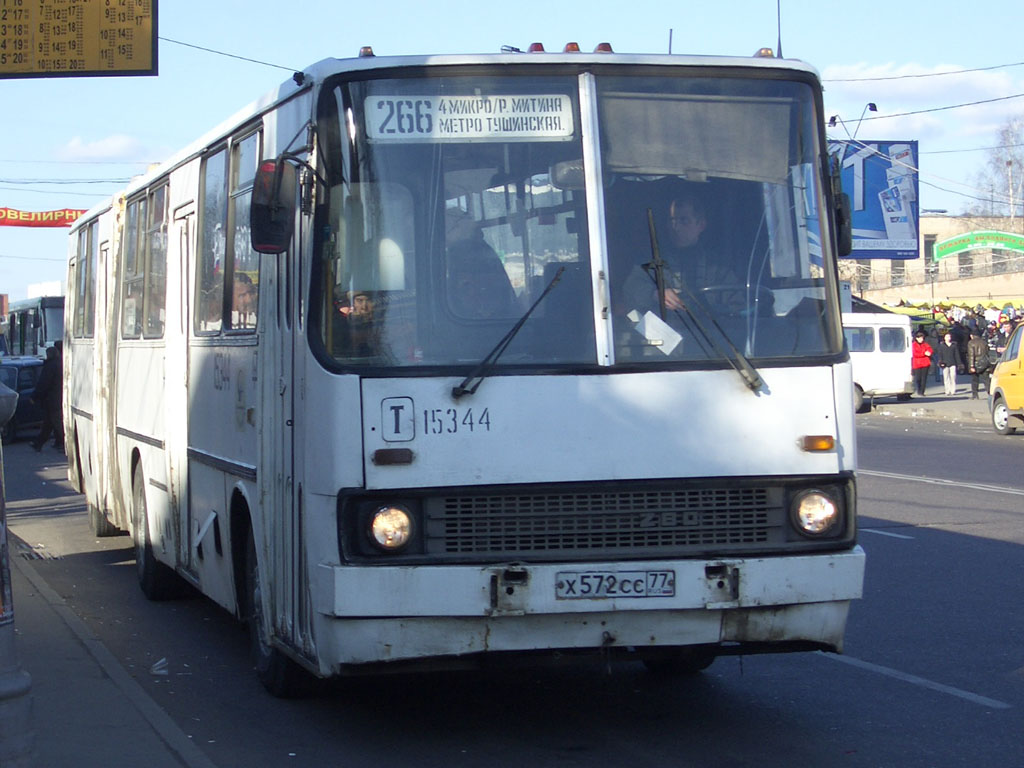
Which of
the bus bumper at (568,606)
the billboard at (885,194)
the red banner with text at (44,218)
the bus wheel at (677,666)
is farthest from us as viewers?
the red banner with text at (44,218)

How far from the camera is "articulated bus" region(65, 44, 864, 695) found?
5.75 m

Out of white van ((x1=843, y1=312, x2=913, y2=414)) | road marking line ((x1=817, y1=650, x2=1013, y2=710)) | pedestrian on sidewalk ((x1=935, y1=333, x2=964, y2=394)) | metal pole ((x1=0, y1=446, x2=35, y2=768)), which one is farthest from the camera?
pedestrian on sidewalk ((x1=935, y1=333, x2=964, y2=394))

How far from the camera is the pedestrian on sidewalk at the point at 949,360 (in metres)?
39.3

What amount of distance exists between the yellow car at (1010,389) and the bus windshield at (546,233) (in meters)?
19.4

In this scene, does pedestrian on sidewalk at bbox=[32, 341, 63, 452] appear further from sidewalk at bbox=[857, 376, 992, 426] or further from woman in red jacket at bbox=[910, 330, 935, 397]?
woman in red jacket at bbox=[910, 330, 935, 397]

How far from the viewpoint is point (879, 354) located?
36.3 meters

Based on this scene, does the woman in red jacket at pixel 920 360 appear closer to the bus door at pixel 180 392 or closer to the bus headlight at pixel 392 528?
the bus door at pixel 180 392

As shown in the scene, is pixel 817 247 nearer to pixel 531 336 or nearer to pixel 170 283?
pixel 531 336

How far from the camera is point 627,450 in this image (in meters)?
5.86

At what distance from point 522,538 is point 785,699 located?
2.02 m

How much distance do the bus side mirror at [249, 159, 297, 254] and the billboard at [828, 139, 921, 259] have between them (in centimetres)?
3307

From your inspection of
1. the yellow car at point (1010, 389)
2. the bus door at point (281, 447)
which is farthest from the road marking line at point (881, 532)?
the yellow car at point (1010, 389)

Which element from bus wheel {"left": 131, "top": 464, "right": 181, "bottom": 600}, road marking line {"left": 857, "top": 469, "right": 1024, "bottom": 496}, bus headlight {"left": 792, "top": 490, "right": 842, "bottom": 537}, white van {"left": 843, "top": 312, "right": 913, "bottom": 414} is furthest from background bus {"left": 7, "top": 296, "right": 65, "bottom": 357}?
bus headlight {"left": 792, "top": 490, "right": 842, "bottom": 537}

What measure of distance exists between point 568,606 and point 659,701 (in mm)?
1597
